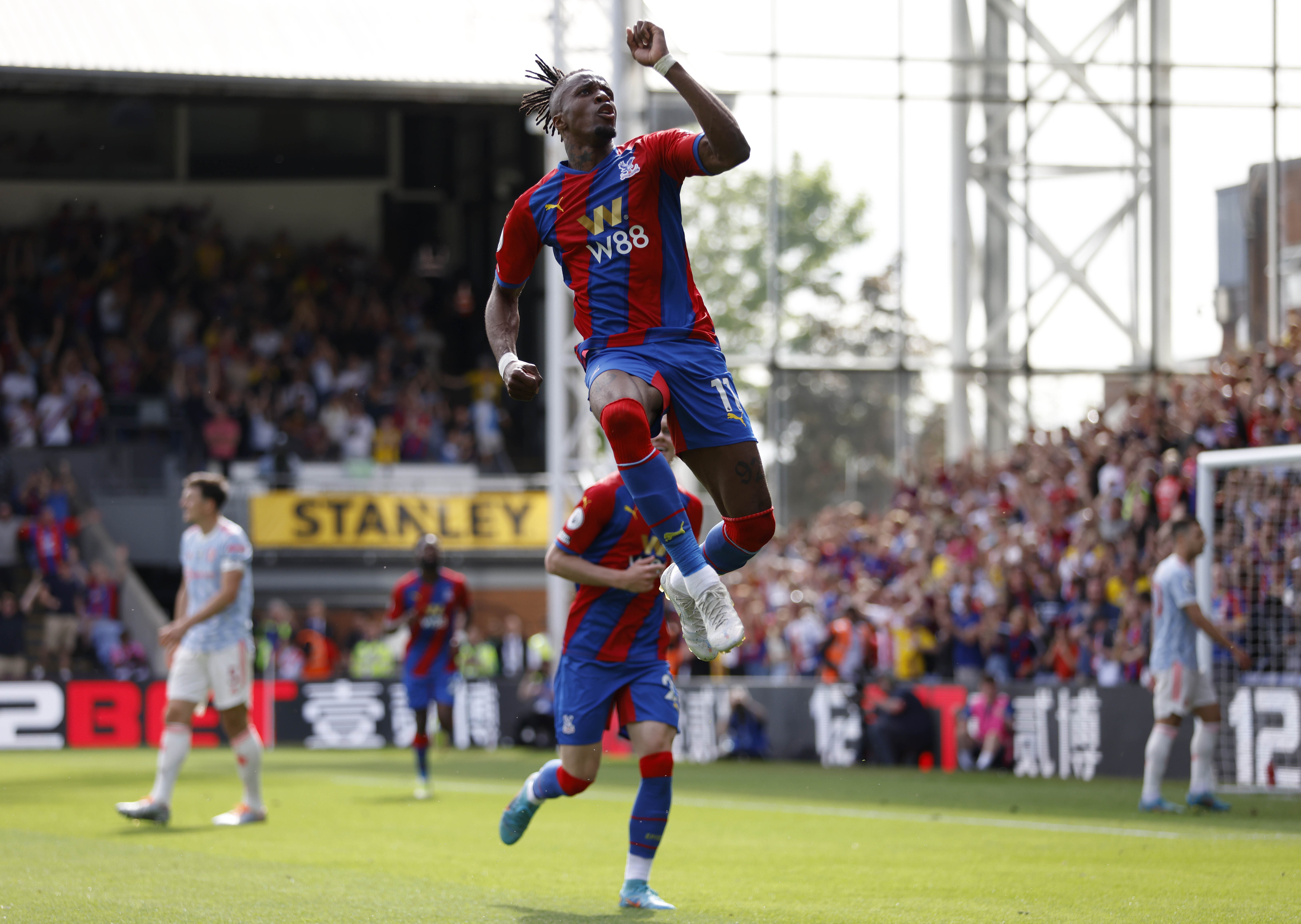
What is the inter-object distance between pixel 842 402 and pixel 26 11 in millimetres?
14491

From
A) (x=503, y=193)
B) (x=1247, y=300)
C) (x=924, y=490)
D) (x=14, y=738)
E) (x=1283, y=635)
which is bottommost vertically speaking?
(x=14, y=738)

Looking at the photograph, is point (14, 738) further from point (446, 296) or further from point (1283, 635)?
point (1283, 635)

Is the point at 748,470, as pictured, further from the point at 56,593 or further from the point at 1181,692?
the point at 56,593

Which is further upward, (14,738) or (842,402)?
(842,402)

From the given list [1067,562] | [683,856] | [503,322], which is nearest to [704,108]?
[503,322]

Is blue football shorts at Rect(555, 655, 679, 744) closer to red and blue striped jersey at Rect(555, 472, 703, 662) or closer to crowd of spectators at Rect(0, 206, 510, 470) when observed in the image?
red and blue striped jersey at Rect(555, 472, 703, 662)

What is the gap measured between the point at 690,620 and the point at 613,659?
1.75 m

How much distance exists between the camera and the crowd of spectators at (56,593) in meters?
23.1

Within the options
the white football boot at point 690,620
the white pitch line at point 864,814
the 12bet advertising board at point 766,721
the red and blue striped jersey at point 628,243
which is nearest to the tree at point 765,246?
the 12bet advertising board at point 766,721

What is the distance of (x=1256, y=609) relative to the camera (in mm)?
14133

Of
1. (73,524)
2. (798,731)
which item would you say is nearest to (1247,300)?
(798,731)

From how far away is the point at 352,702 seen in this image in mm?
21734

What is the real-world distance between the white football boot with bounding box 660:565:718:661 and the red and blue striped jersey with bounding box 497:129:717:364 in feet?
3.02

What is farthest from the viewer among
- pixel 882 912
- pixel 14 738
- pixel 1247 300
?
pixel 1247 300
